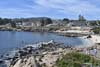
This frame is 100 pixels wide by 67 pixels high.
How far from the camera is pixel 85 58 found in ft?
127

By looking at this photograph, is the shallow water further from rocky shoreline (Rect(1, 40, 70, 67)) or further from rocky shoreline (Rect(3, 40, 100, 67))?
rocky shoreline (Rect(3, 40, 100, 67))

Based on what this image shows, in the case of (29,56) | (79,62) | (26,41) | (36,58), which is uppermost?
(79,62)

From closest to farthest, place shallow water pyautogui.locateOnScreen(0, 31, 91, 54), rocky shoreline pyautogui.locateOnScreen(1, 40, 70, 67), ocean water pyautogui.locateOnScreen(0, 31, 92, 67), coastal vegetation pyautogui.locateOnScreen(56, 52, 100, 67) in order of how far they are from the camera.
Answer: coastal vegetation pyautogui.locateOnScreen(56, 52, 100, 67)
rocky shoreline pyautogui.locateOnScreen(1, 40, 70, 67)
ocean water pyautogui.locateOnScreen(0, 31, 92, 67)
shallow water pyautogui.locateOnScreen(0, 31, 91, 54)

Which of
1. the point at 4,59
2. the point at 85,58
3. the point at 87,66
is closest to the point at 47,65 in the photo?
the point at 85,58

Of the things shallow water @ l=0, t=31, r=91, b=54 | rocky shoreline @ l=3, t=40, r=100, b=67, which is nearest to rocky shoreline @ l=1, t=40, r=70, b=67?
rocky shoreline @ l=3, t=40, r=100, b=67

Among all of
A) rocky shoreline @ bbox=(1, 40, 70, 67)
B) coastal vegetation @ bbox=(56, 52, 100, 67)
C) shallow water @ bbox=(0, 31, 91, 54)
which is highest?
coastal vegetation @ bbox=(56, 52, 100, 67)

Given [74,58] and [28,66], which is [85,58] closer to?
[74,58]

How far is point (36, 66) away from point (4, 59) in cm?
2856

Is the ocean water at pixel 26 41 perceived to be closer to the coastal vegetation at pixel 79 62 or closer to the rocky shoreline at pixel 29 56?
the rocky shoreline at pixel 29 56

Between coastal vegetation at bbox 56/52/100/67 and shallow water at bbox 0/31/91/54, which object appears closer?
coastal vegetation at bbox 56/52/100/67

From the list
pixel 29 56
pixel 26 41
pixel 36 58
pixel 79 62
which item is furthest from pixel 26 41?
pixel 79 62

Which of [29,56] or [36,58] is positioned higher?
[36,58]

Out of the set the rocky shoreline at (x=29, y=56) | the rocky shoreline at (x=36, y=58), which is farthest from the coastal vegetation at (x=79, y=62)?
the rocky shoreline at (x=29, y=56)

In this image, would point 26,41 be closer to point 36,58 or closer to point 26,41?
point 26,41
